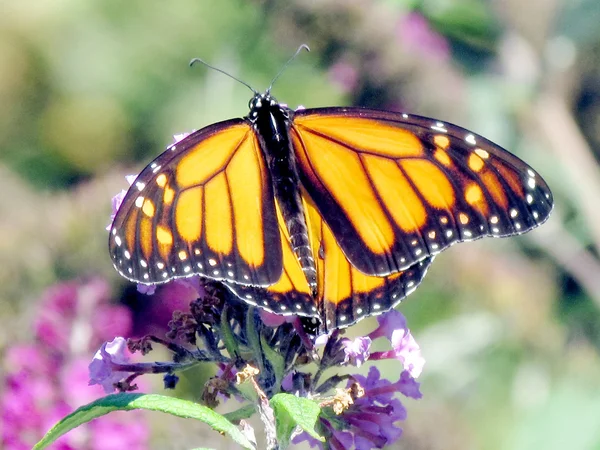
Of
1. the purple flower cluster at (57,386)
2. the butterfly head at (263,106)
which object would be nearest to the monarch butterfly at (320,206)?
the butterfly head at (263,106)

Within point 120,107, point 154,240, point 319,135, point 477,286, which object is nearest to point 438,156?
point 319,135

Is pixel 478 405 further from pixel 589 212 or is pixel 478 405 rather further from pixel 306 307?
pixel 306 307

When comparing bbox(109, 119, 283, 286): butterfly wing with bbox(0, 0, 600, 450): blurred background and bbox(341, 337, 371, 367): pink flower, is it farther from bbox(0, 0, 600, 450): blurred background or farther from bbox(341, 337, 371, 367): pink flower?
bbox(0, 0, 600, 450): blurred background

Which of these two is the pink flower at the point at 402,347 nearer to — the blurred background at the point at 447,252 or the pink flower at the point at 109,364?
the pink flower at the point at 109,364

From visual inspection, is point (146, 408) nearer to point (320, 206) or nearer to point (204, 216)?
point (204, 216)

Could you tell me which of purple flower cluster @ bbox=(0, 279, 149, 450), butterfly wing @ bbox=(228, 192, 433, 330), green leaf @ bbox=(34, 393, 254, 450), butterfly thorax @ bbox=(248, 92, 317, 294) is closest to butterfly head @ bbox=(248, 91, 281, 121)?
butterfly thorax @ bbox=(248, 92, 317, 294)

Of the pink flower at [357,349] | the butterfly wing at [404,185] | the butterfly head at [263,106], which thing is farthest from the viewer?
the butterfly head at [263,106]
